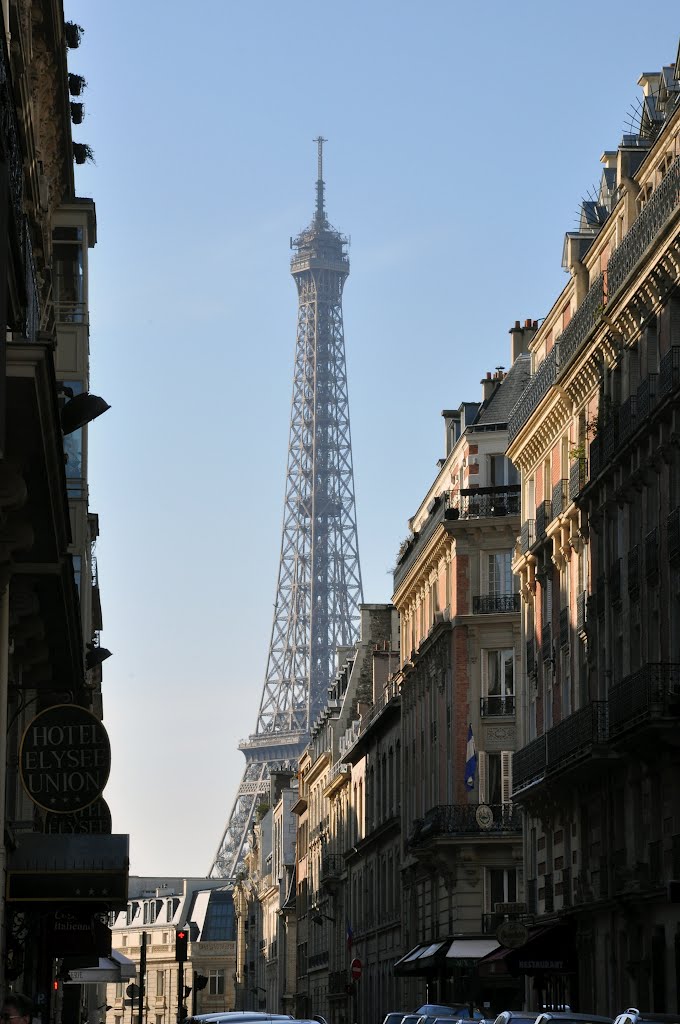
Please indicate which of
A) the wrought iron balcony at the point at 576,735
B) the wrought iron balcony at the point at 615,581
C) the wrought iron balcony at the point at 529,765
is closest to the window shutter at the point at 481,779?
the wrought iron balcony at the point at 529,765

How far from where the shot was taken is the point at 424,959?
210 feet

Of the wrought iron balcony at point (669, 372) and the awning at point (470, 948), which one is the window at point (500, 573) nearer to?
the awning at point (470, 948)

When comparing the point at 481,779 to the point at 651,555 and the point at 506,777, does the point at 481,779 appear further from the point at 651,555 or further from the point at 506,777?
the point at 651,555

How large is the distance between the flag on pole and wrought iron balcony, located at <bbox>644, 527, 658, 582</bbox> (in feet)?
66.4

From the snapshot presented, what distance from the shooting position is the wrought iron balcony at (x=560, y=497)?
176 feet

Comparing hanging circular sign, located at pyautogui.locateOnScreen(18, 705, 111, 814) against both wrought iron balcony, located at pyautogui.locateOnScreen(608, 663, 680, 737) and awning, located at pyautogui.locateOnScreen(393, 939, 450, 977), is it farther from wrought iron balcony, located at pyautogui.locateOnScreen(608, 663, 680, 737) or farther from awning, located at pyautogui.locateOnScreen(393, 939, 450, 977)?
awning, located at pyautogui.locateOnScreen(393, 939, 450, 977)

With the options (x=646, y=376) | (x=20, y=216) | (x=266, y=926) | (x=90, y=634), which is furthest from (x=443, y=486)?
(x=266, y=926)

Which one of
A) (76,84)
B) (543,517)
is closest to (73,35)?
(76,84)

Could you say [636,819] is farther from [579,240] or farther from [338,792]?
[338,792]

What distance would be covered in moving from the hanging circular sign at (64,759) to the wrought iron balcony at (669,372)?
1779 cm

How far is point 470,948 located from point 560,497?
54.3 ft

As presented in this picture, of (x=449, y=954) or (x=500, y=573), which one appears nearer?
(x=449, y=954)

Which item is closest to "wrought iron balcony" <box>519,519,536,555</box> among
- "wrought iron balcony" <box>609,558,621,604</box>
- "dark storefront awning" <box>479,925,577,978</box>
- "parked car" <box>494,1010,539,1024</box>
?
"wrought iron balcony" <box>609,558,621,604</box>

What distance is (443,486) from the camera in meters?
76.6
